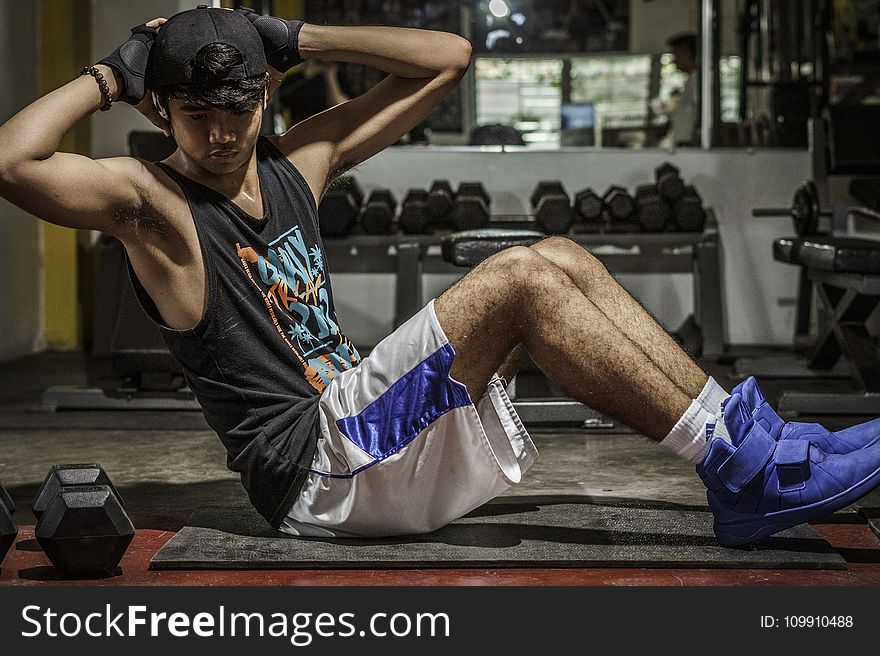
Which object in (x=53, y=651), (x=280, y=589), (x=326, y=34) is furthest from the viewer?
(x=326, y=34)

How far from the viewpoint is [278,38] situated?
210 cm

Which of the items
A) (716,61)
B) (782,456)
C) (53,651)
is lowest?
(53,651)

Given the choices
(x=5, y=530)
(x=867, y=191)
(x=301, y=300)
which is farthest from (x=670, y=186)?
(x=5, y=530)

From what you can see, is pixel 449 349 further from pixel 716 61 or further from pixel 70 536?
pixel 716 61

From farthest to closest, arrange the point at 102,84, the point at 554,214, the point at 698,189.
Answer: the point at 698,189 < the point at 554,214 < the point at 102,84

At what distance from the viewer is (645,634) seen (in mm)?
1624

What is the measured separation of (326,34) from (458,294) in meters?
0.62

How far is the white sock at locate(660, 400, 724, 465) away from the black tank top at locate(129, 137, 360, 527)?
2.07ft

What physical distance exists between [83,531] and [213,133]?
0.71 m

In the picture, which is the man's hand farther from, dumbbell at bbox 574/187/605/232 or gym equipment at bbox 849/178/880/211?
gym equipment at bbox 849/178/880/211

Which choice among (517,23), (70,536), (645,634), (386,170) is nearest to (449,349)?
(645,634)

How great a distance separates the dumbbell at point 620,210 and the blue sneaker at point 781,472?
3.22 metres

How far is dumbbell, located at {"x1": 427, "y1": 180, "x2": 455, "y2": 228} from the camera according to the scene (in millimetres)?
4973

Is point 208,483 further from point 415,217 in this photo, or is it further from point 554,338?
point 415,217
